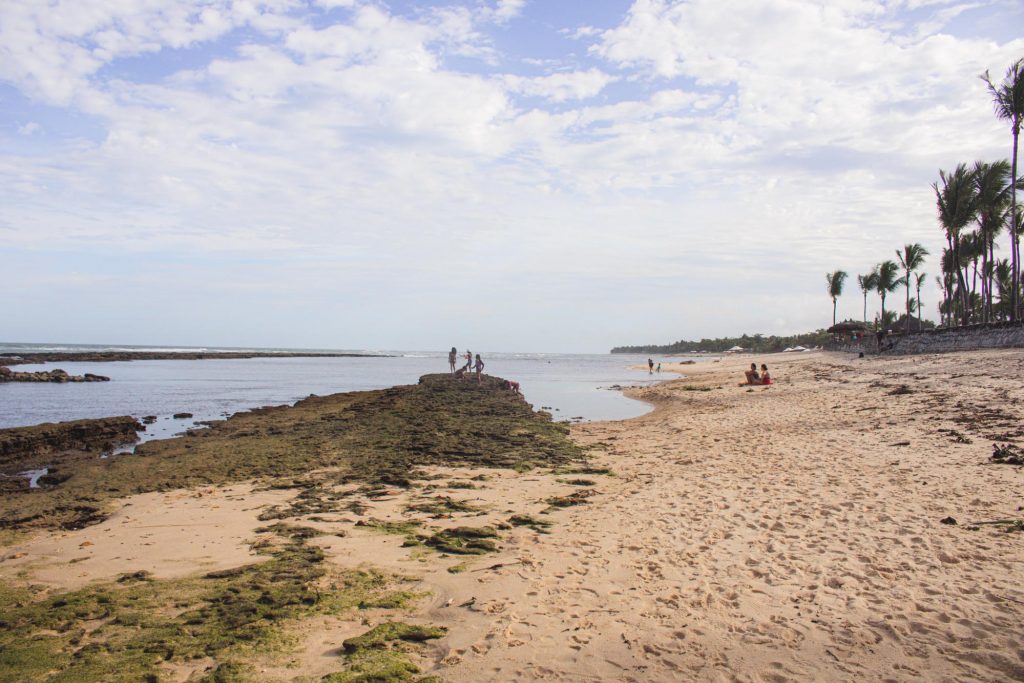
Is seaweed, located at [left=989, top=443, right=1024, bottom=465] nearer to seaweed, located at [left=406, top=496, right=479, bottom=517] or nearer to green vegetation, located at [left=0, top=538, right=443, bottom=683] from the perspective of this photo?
seaweed, located at [left=406, top=496, right=479, bottom=517]

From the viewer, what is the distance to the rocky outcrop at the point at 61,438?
14438mm

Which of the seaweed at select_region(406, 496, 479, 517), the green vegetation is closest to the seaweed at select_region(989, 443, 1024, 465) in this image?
the seaweed at select_region(406, 496, 479, 517)

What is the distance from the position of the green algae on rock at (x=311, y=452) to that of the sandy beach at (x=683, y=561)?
89cm

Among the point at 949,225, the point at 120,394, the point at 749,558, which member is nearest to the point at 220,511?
the point at 749,558

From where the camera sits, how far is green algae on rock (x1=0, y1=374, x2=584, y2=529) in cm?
1009

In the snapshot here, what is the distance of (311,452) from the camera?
14141 mm

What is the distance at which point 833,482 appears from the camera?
9094mm

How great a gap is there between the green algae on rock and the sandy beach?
0.89 meters

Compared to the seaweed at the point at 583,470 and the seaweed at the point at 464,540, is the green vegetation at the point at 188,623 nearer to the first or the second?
the seaweed at the point at 464,540

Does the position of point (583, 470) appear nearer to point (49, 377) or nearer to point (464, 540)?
point (464, 540)

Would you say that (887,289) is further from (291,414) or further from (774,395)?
(291,414)

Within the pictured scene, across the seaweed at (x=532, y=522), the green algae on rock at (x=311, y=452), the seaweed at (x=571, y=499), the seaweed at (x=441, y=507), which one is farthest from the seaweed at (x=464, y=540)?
the green algae on rock at (x=311, y=452)

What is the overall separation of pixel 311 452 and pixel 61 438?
7125 millimetres

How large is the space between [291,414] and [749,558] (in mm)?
19176
